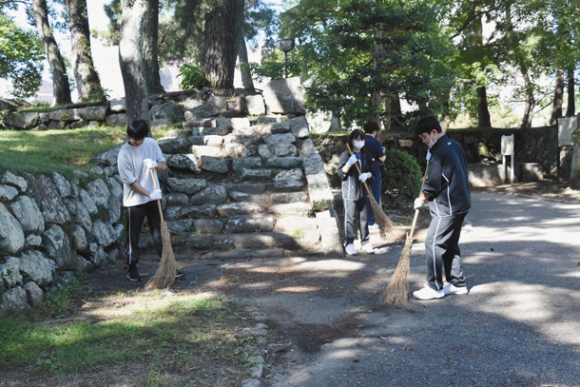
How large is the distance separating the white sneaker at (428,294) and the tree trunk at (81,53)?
1141 centimetres

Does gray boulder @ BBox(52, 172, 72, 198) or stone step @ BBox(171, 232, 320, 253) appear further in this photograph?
stone step @ BBox(171, 232, 320, 253)

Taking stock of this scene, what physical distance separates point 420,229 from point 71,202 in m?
5.59

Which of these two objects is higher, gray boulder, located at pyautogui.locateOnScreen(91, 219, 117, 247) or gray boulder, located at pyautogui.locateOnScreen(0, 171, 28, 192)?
gray boulder, located at pyautogui.locateOnScreen(0, 171, 28, 192)

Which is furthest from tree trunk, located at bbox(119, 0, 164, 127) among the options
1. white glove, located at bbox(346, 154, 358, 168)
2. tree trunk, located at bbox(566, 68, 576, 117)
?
tree trunk, located at bbox(566, 68, 576, 117)

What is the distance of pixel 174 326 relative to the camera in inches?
168

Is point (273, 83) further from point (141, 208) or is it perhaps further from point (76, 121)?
point (141, 208)

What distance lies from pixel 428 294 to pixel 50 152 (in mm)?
5406

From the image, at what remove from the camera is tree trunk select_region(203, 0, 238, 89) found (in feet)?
43.4

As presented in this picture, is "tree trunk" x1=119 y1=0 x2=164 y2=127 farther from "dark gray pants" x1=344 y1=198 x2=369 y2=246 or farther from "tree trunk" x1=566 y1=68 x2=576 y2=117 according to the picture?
"tree trunk" x1=566 y1=68 x2=576 y2=117

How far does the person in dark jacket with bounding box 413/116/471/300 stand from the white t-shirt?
2.86 metres

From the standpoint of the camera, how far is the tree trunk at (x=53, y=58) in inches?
568

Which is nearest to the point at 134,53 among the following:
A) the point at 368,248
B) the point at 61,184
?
the point at 61,184

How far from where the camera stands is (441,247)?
193 inches

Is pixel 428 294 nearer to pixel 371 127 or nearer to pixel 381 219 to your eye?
pixel 381 219
